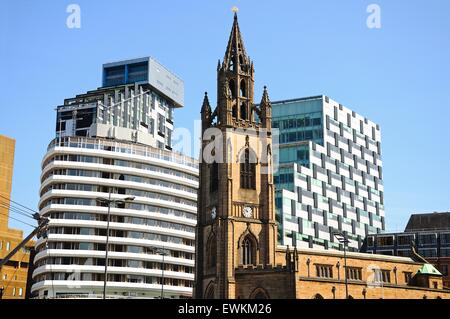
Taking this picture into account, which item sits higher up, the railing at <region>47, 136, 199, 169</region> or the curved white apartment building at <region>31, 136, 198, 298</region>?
the railing at <region>47, 136, 199, 169</region>

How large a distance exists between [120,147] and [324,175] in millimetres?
48014

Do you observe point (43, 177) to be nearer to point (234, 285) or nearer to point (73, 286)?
point (73, 286)

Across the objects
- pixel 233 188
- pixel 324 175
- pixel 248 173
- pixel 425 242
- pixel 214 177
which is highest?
pixel 324 175

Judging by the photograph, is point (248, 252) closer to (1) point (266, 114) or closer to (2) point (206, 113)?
(1) point (266, 114)

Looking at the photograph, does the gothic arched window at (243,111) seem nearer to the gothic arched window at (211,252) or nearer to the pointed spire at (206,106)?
the pointed spire at (206,106)

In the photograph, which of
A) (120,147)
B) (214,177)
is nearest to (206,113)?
(214,177)

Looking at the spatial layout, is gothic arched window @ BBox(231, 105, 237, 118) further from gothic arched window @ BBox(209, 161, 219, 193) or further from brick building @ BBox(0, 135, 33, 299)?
brick building @ BBox(0, 135, 33, 299)

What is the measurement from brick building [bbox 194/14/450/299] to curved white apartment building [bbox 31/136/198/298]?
34.7m

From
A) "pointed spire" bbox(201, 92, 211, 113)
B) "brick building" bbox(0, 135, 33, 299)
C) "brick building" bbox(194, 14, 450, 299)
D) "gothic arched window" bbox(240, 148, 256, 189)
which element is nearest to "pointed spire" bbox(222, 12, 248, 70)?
"brick building" bbox(194, 14, 450, 299)

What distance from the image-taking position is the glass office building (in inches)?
5157

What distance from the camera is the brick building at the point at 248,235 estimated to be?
7588 cm

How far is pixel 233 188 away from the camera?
81.7m

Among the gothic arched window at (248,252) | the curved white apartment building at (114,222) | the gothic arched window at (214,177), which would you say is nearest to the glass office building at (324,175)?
the curved white apartment building at (114,222)

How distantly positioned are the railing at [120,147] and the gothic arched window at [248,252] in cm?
4980
